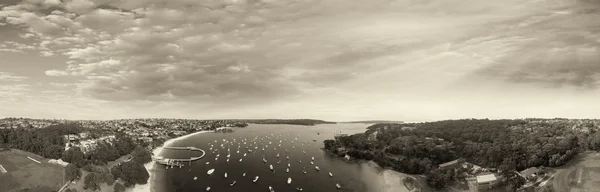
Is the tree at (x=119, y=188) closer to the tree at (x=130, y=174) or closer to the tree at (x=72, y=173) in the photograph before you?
the tree at (x=130, y=174)

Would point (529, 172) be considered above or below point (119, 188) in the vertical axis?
above

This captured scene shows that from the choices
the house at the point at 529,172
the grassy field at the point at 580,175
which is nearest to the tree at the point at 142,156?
the house at the point at 529,172

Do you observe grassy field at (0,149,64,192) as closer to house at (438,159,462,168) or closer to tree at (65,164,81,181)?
tree at (65,164,81,181)

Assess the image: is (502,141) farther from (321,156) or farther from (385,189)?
(321,156)

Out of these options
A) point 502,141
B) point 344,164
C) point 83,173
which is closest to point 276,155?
point 344,164

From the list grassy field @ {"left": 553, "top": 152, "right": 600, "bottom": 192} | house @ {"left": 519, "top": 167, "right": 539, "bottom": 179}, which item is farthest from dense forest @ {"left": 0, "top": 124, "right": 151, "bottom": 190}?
grassy field @ {"left": 553, "top": 152, "right": 600, "bottom": 192}

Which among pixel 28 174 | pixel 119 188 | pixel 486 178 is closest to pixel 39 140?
pixel 28 174

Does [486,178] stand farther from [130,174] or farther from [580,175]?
[130,174]
